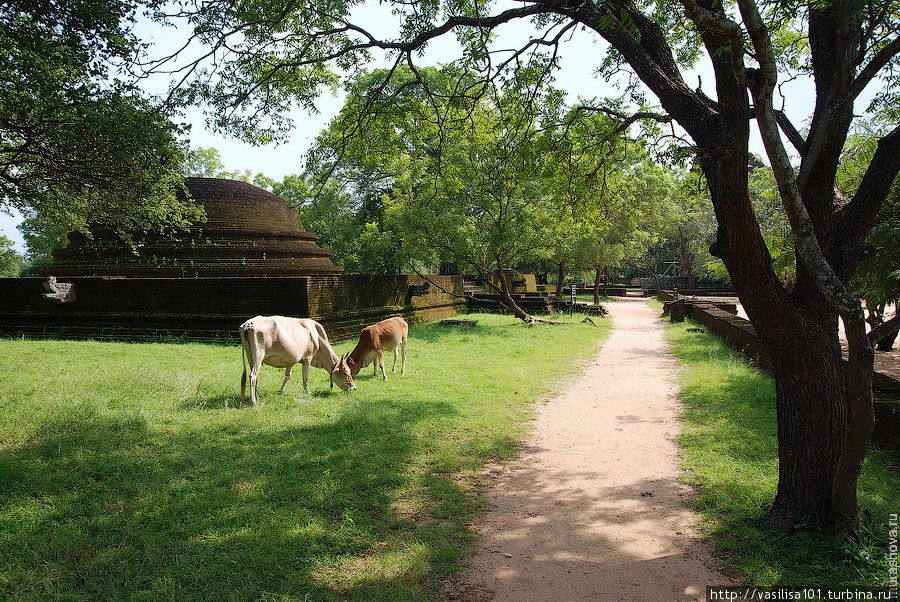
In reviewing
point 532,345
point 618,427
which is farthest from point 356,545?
point 532,345

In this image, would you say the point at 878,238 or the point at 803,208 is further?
the point at 878,238

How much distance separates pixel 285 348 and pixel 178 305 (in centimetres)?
806

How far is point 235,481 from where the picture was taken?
14.7 ft

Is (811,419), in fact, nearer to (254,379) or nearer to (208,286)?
(254,379)

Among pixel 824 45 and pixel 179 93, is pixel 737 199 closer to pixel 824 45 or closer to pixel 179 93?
pixel 824 45

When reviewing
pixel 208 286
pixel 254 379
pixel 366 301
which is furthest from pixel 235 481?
pixel 366 301

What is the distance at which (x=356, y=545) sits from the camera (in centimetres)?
355

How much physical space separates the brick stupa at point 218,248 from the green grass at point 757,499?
13508 mm

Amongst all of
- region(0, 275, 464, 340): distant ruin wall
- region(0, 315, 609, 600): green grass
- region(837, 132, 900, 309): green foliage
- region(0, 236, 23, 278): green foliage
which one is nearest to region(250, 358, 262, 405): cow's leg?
region(0, 315, 609, 600): green grass

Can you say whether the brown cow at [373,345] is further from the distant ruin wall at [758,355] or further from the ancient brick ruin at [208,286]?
the distant ruin wall at [758,355]

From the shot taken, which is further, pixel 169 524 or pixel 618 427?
pixel 618 427

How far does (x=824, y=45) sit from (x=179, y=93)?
6190mm

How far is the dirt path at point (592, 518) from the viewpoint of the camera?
315 cm

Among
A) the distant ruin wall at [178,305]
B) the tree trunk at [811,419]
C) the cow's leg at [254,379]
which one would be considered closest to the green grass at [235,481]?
the cow's leg at [254,379]
